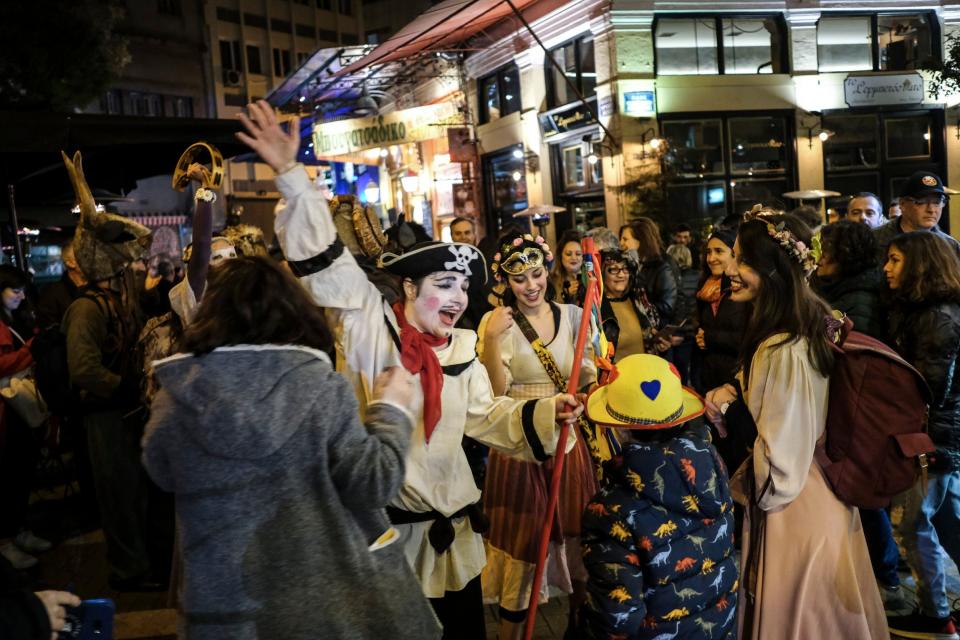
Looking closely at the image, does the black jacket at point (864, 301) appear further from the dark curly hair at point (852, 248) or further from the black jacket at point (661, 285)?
the black jacket at point (661, 285)

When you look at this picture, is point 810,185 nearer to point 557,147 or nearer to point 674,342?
point 557,147

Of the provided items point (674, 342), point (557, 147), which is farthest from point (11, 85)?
point (674, 342)

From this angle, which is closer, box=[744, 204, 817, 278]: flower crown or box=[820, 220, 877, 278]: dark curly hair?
box=[744, 204, 817, 278]: flower crown

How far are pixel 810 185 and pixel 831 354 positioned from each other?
48.4 ft

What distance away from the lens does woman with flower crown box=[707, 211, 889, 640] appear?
128 inches

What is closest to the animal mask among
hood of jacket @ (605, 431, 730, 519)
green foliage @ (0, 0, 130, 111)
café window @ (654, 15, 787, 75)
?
hood of jacket @ (605, 431, 730, 519)

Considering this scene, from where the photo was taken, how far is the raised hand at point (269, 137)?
270 centimetres

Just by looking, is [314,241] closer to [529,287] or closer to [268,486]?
[268,486]

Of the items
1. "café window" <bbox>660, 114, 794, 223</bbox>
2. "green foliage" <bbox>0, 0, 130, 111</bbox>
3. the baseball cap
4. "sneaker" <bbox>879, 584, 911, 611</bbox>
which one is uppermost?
"green foliage" <bbox>0, 0, 130, 111</bbox>

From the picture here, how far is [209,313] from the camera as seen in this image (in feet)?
7.25

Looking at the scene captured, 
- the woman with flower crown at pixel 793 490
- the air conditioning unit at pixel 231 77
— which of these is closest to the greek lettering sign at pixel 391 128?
the woman with flower crown at pixel 793 490

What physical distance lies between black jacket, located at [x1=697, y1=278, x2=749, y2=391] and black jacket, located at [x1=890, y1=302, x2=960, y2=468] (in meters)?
1.06

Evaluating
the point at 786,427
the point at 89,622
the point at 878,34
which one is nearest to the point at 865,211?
the point at 786,427

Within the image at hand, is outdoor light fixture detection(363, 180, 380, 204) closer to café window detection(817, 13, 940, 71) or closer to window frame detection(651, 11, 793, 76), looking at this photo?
window frame detection(651, 11, 793, 76)
